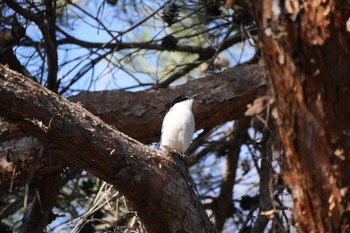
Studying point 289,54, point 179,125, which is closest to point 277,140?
point 289,54

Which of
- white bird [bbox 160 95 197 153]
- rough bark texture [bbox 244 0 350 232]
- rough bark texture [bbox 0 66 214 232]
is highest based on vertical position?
white bird [bbox 160 95 197 153]

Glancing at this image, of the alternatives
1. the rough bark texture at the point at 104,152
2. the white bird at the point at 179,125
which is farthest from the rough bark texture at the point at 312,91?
the white bird at the point at 179,125

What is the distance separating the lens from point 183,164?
9.98ft

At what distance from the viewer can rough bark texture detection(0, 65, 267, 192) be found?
3959 millimetres

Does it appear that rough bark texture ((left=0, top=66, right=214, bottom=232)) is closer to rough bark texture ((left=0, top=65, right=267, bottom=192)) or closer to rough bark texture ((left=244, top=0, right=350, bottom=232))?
rough bark texture ((left=244, top=0, right=350, bottom=232))

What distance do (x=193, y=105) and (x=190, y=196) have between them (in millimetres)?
1406

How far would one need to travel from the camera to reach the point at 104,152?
2730mm

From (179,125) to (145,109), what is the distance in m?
0.23

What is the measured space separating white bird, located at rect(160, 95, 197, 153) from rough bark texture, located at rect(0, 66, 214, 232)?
116 cm

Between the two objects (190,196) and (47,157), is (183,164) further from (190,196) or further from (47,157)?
(47,157)

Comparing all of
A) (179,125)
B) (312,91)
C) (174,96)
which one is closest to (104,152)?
(312,91)

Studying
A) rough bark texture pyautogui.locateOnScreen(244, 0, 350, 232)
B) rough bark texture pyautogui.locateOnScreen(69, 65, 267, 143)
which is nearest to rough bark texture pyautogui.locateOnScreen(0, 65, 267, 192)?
rough bark texture pyautogui.locateOnScreen(69, 65, 267, 143)

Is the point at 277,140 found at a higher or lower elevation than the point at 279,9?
lower

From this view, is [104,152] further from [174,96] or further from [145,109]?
[174,96]
